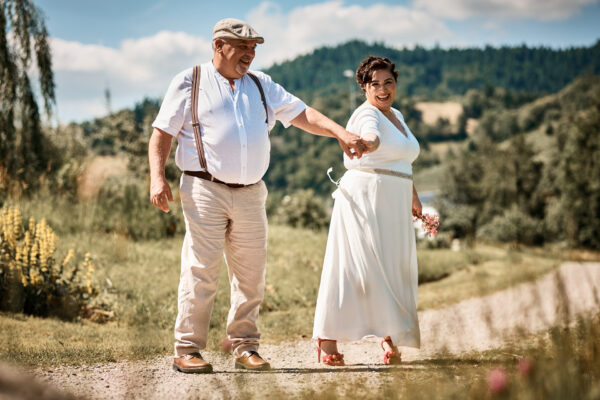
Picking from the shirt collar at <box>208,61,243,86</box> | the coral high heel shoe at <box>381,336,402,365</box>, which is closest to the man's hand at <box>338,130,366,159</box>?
the shirt collar at <box>208,61,243,86</box>

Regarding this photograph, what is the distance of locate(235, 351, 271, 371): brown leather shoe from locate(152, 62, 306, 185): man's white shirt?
4.18 feet

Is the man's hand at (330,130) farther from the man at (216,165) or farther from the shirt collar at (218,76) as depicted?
the shirt collar at (218,76)

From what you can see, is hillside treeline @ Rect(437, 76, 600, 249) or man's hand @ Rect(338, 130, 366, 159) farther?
hillside treeline @ Rect(437, 76, 600, 249)

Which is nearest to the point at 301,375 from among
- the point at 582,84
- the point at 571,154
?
the point at 571,154

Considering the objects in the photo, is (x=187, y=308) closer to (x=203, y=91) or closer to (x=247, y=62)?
(x=203, y=91)

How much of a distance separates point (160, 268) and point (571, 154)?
140ft

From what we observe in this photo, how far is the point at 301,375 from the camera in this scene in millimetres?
3945

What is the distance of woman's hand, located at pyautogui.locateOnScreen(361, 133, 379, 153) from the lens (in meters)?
4.23

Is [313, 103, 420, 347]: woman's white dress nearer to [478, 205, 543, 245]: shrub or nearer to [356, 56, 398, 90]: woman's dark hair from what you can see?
[356, 56, 398, 90]: woman's dark hair

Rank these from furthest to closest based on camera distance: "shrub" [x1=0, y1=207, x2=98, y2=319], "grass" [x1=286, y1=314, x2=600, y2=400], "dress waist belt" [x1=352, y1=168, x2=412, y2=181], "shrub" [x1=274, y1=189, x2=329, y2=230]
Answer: "shrub" [x1=274, y1=189, x2=329, y2=230]
"shrub" [x1=0, y1=207, x2=98, y2=319]
"dress waist belt" [x1=352, y1=168, x2=412, y2=181]
"grass" [x1=286, y1=314, x2=600, y2=400]

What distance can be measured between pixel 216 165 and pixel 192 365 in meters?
1.39

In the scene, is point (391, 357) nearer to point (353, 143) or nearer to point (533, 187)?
point (353, 143)

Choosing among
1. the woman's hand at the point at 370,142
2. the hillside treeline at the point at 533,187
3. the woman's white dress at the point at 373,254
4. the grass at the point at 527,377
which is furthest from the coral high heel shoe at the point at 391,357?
the hillside treeline at the point at 533,187

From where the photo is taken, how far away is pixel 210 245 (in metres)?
4.20
